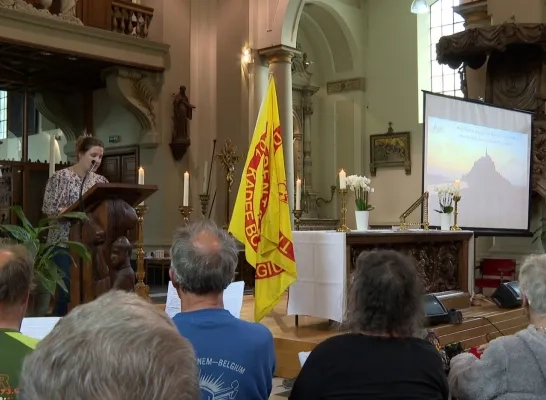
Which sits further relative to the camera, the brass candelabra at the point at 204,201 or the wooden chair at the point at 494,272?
the brass candelabra at the point at 204,201

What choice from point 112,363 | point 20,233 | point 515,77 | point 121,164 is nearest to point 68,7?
point 121,164

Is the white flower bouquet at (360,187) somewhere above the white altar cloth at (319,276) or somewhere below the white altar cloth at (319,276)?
above

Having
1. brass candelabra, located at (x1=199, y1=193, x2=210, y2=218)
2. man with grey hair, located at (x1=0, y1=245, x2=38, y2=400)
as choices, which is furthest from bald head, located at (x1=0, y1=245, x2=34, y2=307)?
brass candelabra, located at (x1=199, y1=193, x2=210, y2=218)

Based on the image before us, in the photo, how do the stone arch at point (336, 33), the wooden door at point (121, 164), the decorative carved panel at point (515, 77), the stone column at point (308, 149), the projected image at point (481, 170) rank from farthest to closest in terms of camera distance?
the stone column at point (308, 149)
the stone arch at point (336, 33)
the wooden door at point (121, 164)
the decorative carved panel at point (515, 77)
the projected image at point (481, 170)

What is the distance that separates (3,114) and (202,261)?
31.0ft

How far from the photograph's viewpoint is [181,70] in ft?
32.1

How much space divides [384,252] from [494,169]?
6.41 meters

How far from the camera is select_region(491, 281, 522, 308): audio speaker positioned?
5.62 metres

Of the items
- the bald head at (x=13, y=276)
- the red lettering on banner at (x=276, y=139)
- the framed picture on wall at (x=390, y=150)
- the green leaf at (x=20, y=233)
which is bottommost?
the bald head at (x=13, y=276)

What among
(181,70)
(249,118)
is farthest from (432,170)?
Answer: (181,70)

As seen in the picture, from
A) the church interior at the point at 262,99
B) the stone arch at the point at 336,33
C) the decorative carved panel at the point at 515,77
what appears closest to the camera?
the church interior at the point at 262,99

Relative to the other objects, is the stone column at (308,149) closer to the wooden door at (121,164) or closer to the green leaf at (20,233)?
the wooden door at (121,164)

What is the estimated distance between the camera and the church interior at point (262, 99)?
26.5ft

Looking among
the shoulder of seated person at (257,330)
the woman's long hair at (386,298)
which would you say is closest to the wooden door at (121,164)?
the woman's long hair at (386,298)
